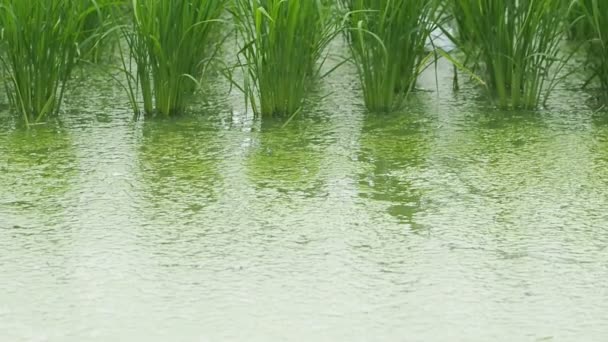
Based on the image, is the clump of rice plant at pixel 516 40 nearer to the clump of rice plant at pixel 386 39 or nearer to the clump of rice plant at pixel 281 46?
the clump of rice plant at pixel 386 39

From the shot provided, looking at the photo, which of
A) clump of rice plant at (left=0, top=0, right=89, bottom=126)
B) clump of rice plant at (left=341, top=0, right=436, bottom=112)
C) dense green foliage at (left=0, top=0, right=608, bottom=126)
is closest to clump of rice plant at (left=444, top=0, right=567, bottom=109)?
dense green foliage at (left=0, top=0, right=608, bottom=126)

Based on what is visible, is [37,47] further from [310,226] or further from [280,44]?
[310,226]

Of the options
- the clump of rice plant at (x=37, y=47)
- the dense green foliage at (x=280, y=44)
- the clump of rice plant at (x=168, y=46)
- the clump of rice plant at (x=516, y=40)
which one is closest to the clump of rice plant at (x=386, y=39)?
the dense green foliage at (x=280, y=44)

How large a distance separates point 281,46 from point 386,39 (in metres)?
0.27

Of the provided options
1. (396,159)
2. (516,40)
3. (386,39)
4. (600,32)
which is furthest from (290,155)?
(600,32)

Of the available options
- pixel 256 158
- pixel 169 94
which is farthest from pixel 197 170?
pixel 169 94

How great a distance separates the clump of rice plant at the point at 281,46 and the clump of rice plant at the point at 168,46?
0.10 m

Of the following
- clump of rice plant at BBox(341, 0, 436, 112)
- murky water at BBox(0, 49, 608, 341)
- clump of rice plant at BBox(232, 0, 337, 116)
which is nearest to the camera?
murky water at BBox(0, 49, 608, 341)

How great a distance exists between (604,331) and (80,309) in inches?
29.0

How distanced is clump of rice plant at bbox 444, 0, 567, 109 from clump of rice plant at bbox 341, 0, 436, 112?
0.14 metres

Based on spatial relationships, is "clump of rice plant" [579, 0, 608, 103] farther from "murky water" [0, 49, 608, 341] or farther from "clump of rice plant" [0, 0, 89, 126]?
"clump of rice plant" [0, 0, 89, 126]

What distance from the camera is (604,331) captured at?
65.7 inches

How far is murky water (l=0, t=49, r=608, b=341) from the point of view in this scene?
1739 millimetres

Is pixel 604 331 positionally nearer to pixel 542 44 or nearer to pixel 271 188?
pixel 271 188
